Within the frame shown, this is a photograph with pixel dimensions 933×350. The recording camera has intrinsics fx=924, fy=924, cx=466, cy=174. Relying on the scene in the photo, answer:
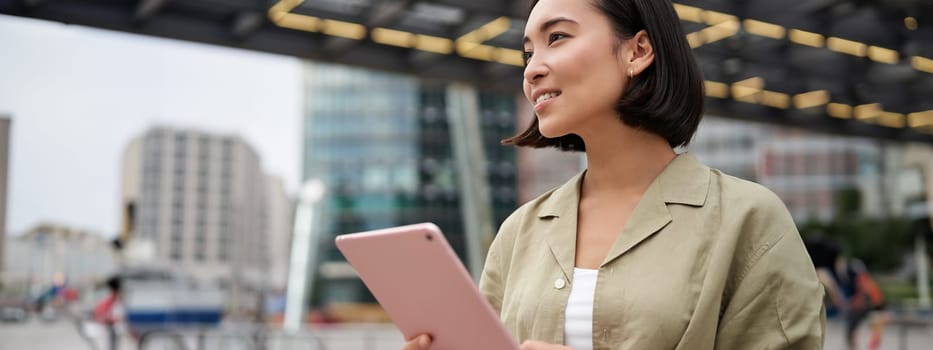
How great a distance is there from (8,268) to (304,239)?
7868 mm

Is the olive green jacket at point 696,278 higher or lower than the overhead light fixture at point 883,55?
lower

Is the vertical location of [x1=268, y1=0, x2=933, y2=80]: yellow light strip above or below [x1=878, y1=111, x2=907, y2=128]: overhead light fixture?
above

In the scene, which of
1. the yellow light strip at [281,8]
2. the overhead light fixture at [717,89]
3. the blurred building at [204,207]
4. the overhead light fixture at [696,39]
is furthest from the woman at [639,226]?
the blurred building at [204,207]

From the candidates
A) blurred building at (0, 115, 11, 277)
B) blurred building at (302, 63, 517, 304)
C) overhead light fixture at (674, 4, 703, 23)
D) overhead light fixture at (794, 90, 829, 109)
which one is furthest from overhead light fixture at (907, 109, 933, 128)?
blurred building at (302, 63, 517, 304)

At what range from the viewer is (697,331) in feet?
4.61

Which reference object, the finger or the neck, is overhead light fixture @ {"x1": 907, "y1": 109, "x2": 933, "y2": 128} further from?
the finger

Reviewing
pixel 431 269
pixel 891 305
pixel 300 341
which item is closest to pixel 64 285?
pixel 300 341

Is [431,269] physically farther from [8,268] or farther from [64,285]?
[64,285]

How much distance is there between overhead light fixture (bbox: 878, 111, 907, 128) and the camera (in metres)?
17.3

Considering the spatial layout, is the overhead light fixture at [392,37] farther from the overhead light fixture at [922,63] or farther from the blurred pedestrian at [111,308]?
the overhead light fixture at [922,63]

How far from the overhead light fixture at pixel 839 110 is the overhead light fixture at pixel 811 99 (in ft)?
1.61

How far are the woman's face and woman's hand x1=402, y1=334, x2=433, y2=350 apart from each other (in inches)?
16.1

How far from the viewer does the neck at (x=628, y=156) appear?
1.62m

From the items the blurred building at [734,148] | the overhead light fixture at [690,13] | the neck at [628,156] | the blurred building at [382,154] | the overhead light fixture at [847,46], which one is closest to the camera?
the neck at [628,156]
